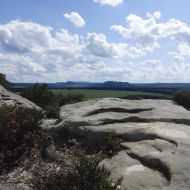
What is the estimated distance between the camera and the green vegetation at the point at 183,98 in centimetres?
2133

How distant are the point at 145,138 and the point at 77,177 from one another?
4410mm

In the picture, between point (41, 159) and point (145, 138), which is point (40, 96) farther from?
point (41, 159)

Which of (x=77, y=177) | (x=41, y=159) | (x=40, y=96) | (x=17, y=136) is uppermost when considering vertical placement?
(x=40, y=96)

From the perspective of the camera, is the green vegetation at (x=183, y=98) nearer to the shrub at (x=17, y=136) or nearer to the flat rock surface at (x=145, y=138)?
the flat rock surface at (x=145, y=138)

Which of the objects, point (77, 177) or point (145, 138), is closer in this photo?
point (77, 177)

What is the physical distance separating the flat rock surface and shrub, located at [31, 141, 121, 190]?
2.11 feet

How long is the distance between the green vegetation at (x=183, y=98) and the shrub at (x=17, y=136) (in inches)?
321

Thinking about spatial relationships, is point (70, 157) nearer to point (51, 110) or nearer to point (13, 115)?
point (13, 115)

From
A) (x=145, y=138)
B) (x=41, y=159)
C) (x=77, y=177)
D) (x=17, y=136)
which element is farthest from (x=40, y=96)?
(x=77, y=177)

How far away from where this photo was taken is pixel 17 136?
590 inches

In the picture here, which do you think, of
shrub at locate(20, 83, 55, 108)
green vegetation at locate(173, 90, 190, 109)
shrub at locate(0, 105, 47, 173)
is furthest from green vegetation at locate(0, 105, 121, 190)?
shrub at locate(20, 83, 55, 108)

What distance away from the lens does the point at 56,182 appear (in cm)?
942

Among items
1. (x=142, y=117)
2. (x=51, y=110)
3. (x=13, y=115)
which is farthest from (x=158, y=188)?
(x=51, y=110)

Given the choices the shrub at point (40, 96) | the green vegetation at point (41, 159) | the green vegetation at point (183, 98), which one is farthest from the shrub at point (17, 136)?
the shrub at point (40, 96)
